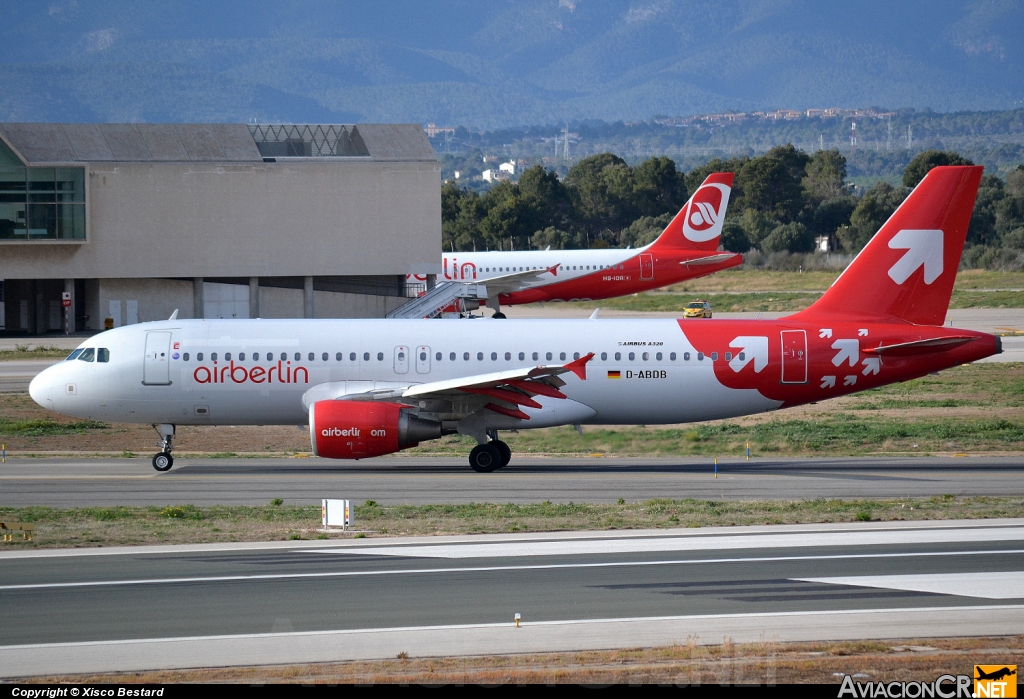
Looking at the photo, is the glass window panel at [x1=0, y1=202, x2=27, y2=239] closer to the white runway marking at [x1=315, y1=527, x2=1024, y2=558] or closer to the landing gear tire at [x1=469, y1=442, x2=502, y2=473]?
the landing gear tire at [x1=469, y1=442, x2=502, y2=473]

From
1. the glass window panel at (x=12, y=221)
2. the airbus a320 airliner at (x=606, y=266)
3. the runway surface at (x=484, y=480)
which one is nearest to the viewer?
the runway surface at (x=484, y=480)

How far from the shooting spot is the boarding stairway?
65500 mm

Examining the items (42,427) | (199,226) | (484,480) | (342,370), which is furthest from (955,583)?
(199,226)

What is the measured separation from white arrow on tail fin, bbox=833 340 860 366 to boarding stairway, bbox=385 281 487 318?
1433 inches

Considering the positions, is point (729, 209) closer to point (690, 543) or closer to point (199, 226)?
point (199, 226)

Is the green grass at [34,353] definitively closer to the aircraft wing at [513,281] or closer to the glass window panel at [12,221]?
the glass window panel at [12,221]

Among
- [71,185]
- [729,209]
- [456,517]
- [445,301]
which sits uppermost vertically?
[729,209]

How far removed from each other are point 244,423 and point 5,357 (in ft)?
99.6

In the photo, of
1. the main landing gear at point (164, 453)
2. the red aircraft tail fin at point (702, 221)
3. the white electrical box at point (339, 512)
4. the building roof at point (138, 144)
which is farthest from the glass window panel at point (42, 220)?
the white electrical box at point (339, 512)

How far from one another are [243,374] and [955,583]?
1841cm

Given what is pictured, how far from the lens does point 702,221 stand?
75.6 m

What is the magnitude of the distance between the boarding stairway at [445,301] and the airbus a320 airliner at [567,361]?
33.5 m

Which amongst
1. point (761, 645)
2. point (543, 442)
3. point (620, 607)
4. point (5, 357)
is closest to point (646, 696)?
point (761, 645)

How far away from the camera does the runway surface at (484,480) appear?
2583 cm
